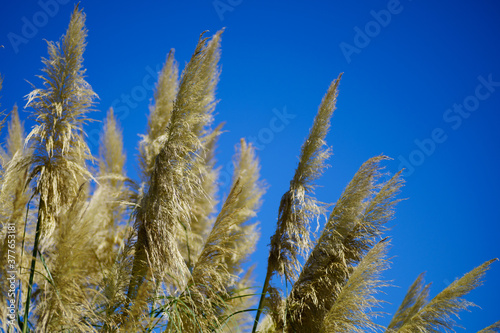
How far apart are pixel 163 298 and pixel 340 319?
4.10 ft

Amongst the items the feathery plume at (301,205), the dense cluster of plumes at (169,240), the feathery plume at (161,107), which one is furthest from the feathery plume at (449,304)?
the feathery plume at (161,107)

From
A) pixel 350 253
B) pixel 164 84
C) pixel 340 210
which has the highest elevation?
pixel 164 84

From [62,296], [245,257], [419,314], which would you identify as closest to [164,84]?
[245,257]

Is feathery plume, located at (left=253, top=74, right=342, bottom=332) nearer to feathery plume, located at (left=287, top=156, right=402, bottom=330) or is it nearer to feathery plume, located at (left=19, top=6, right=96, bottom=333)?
feathery plume, located at (left=287, top=156, right=402, bottom=330)

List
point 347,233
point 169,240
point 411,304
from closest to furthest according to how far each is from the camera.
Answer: point 169,240
point 347,233
point 411,304

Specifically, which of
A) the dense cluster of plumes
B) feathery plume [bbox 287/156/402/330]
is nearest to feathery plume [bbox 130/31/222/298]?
the dense cluster of plumes

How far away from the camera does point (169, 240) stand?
3.10m

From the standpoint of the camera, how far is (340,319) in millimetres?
3340

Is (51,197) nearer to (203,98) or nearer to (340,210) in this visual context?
(203,98)

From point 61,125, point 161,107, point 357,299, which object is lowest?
point 357,299

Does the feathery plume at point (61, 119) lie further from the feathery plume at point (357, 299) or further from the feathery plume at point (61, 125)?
the feathery plume at point (357, 299)

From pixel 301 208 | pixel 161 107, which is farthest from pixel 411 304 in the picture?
pixel 161 107

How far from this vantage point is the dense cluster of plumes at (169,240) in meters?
2.84

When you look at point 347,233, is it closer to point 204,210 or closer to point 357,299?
point 357,299
